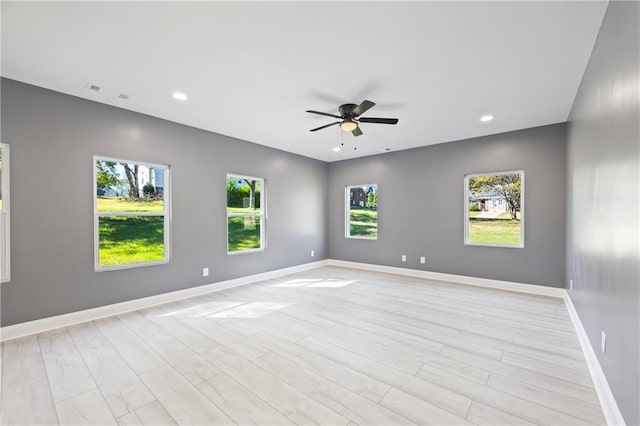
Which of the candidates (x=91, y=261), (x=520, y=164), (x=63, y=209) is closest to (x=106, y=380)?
(x=91, y=261)

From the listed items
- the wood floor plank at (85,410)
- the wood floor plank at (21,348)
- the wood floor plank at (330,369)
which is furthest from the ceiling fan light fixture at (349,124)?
the wood floor plank at (21,348)

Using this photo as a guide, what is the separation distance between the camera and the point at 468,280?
504 centimetres

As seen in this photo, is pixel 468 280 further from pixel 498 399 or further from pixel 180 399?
pixel 180 399

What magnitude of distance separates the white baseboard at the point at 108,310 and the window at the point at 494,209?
165 inches

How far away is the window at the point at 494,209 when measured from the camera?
4.68 metres

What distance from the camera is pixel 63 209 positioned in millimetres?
3135

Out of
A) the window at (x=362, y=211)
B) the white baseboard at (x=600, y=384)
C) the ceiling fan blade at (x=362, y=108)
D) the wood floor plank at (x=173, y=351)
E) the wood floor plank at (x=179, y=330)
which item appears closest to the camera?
the white baseboard at (x=600, y=384)

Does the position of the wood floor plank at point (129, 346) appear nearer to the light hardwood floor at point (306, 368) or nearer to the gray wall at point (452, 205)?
the light hardwood floor at point (306, 368)

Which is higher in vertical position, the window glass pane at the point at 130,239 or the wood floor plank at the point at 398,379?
the window glass pane at the point at 130,239

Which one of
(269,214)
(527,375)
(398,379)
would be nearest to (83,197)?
(269,214)

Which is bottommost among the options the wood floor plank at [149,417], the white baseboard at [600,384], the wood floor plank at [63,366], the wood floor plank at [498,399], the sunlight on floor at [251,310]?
the sunlight on floor at [251,310]

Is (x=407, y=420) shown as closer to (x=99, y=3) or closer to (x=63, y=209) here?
→ (x=99, y=3)

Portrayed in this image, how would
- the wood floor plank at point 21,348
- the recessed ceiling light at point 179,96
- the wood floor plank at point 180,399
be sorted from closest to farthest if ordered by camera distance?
the wood floor plank at point 180,399, the wood floor plank at point 21,348, the recessed ceiling light at point 179,96

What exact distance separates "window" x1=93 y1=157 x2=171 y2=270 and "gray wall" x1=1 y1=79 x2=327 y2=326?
0.11 meters
